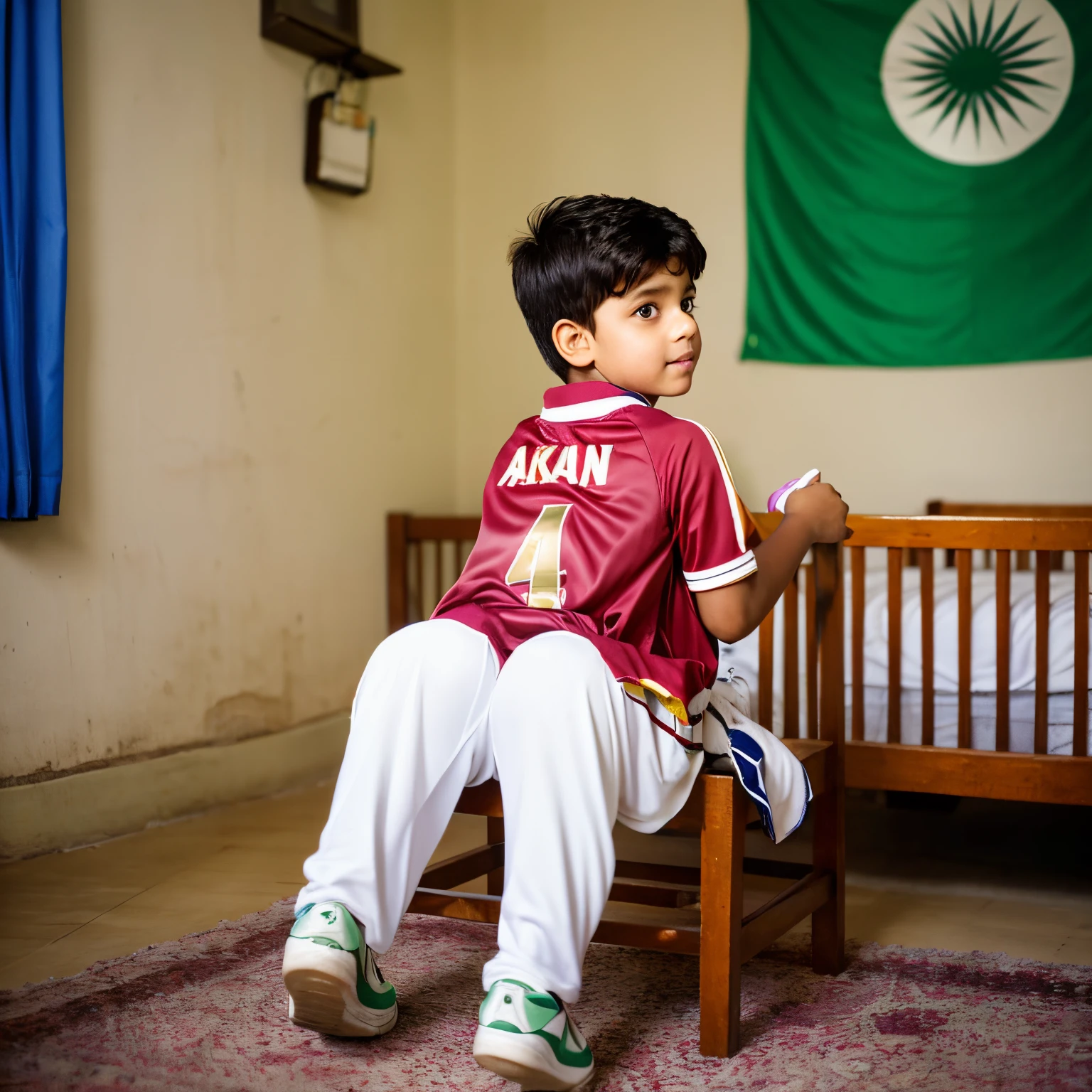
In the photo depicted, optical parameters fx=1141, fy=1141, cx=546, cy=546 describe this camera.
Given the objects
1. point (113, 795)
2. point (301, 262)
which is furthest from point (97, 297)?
point (113, 795)

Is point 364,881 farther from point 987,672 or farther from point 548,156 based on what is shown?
point 548,156

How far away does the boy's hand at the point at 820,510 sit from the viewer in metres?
1.37

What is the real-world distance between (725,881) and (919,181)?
2.47 m

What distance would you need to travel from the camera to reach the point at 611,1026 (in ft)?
4.28

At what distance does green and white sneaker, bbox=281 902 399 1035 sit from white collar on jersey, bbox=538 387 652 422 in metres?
0.59

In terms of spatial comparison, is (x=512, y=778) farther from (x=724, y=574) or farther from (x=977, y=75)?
(x=977, y=75)

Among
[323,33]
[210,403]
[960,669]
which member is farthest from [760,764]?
[323,33]

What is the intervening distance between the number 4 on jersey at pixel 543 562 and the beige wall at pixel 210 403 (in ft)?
3.92

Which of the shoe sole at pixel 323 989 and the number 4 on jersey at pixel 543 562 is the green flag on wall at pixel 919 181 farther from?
the shoe sole at pixel 323 989

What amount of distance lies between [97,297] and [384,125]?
122 cm

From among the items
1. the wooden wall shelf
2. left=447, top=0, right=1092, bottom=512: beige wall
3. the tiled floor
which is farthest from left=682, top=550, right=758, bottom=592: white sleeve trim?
left=447, top=0, right=1092, bottom=512: beige wall

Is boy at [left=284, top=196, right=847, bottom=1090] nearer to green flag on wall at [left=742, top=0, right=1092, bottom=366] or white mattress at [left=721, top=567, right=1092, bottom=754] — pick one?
white mattress at [left=721, top=567, right=1092, bottom=754]

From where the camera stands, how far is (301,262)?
2758 millimetres

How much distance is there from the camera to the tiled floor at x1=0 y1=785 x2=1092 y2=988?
5.39 feet
